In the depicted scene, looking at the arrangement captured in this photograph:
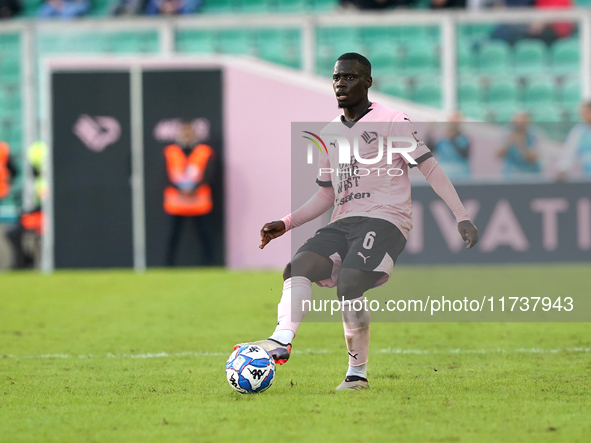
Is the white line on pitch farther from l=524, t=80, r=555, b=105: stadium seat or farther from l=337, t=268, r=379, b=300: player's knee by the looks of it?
l=524, t=80, r=555, b=105: stadium seat

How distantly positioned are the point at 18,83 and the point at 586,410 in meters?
12.7

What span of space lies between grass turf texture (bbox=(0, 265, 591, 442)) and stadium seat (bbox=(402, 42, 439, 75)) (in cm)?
581

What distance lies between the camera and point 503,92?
14.9m

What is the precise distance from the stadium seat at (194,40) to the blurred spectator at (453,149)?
4.16 metres

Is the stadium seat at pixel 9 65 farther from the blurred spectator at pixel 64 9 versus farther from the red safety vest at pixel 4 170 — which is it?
the blurred spectator at pixel 64 9

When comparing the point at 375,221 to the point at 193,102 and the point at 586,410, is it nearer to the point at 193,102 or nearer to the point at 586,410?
the point at 586,410

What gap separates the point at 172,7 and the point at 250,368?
1258 centimetres

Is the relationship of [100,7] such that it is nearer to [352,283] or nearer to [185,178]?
[185,178]

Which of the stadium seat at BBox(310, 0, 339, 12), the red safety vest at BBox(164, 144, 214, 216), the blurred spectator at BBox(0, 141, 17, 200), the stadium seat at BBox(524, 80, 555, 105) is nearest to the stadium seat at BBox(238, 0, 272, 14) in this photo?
the stadium seat at BBox(310, 0, 339, 12)

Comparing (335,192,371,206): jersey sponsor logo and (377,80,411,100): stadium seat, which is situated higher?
(377,80,411,100): stadium seat

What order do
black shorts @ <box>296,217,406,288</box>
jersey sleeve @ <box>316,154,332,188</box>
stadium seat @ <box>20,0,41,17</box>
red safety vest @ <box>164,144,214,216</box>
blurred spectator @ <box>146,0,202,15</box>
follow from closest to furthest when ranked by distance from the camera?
black shorts @ <box>296,217,406,288</box> → jersey sleeve @ <box>316,154,332,188</box> → red safety vest @ <box>164,144,214,216</box> → blurred spectator @ <box>146,0,202,15</box> → stadium seat @ <box>20,0,41,17</box>

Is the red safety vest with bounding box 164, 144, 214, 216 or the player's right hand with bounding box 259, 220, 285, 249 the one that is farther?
the red safety vest with bounding box 164, 144, 214, 216

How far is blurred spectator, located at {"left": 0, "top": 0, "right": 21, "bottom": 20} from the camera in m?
16.9

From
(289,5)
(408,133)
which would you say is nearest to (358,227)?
(408,133)
